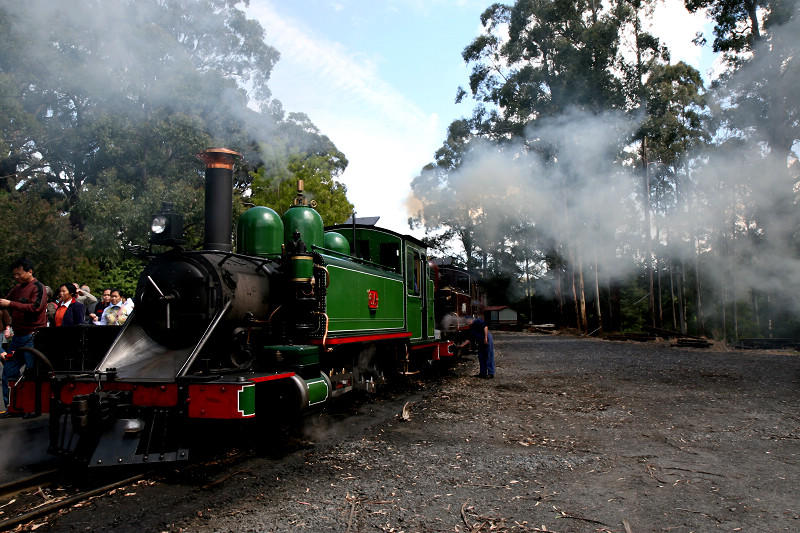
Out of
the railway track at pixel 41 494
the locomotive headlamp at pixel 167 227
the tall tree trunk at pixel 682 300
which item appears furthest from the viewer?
the tall tree trunk at pixel 682 300

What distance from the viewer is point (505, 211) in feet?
69.7

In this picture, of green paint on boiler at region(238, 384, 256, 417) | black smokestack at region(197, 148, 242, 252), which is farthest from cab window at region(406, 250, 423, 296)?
green paint on boiler at region(238, 384, 256, 417)

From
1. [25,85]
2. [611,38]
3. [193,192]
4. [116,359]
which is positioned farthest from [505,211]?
[116,359]

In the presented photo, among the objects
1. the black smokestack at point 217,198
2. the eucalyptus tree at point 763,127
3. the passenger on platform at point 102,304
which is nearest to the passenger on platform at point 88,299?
the passenger on platform at point 102,304

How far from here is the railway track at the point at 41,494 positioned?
11.7ft

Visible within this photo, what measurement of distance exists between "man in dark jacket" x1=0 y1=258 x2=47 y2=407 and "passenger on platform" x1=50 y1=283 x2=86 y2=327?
88 cm

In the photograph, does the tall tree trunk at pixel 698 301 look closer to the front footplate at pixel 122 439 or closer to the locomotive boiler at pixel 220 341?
the locomotive boiler at pixel 220 341

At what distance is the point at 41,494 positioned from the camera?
158 inches

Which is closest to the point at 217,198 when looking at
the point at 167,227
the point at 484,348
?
the point at 167,227

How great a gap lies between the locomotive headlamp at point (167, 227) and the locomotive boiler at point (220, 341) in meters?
0.01

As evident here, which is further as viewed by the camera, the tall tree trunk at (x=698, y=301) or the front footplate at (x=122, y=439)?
the tall tree trunk at (x=698, y=301)

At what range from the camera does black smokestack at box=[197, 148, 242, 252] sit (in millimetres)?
5918

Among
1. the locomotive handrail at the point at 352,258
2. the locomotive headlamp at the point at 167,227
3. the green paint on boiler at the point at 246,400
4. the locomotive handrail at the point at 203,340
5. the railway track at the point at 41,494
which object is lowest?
the railway track at the point at 41,494

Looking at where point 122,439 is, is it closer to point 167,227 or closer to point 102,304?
point 167,227
